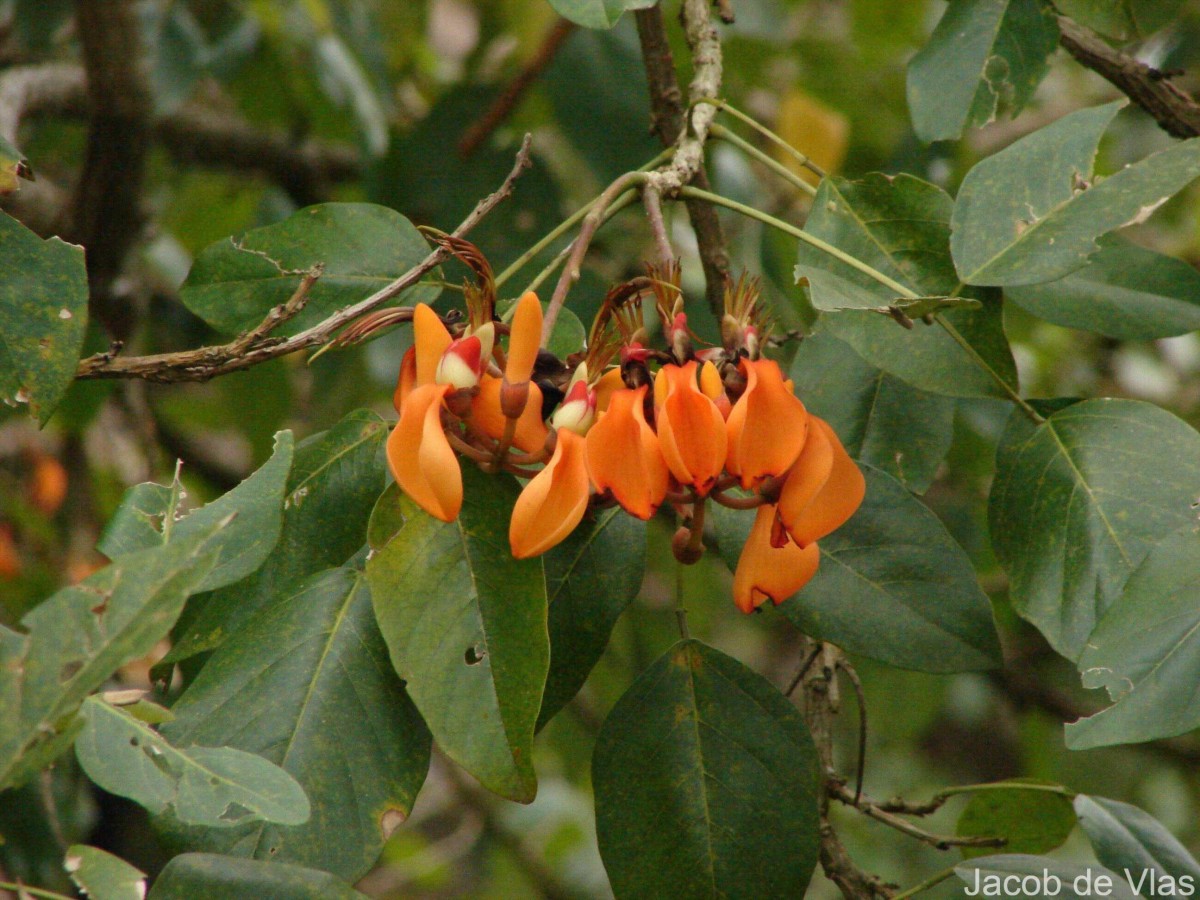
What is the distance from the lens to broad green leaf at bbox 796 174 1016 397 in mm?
888

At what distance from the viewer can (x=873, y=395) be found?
104 cm

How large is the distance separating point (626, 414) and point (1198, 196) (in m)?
2.37

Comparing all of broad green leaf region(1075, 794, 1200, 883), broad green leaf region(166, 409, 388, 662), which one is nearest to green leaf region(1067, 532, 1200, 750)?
broad green leaf region(1075, 794, 1200, 883)

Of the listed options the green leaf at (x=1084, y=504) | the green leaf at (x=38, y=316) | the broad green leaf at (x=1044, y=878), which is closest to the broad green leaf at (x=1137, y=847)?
the broad green leaf at (x=1044, y=878)

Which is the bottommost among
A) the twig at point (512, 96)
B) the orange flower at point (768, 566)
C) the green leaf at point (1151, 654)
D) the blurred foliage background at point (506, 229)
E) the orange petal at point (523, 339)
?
the blurred foliage background at point (506, 229)

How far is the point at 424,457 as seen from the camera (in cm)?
69

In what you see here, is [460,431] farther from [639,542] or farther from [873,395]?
[873,395]

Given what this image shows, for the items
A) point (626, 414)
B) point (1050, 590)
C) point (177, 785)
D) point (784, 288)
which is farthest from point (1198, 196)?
point (177, 785)

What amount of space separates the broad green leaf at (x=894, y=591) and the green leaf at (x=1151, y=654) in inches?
3.5

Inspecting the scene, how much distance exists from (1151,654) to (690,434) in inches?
12.5

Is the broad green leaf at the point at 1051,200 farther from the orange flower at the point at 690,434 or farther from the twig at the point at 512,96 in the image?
the twig at the point at 512,96

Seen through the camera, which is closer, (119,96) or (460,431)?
(460,431)

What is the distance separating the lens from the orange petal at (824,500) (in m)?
0.72

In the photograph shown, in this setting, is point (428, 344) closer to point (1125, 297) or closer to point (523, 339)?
point (523, 339)
